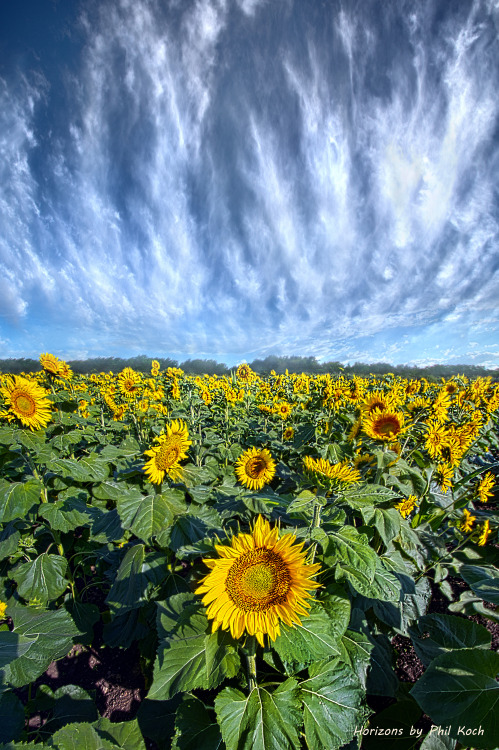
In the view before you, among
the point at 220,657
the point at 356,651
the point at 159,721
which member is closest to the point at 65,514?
the point at 159,721

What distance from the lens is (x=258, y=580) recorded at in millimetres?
1415

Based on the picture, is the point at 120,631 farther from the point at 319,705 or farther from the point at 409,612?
the point at 409,612

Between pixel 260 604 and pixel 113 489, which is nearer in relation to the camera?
pixel 260 604

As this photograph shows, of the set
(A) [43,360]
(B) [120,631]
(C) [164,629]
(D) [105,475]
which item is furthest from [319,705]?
(A) [43,360]

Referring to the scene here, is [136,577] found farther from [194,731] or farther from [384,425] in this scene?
[384,425]

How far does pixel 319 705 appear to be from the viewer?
1.38m

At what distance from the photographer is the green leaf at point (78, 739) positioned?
1065mm

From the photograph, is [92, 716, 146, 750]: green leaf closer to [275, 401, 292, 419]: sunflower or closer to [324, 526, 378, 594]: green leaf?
[324, 526, 378, 594]: green leaf

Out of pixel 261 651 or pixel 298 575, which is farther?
pixel 261 651

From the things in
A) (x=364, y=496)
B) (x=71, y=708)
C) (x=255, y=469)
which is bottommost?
(x=71, y=708)

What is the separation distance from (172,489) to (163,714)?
55.2 inches

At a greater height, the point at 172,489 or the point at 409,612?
the point at 172,489

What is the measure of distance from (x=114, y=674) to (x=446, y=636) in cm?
327

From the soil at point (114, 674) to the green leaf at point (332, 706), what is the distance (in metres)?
1.61
